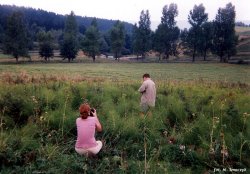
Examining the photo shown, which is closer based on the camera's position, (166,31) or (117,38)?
(166,31)

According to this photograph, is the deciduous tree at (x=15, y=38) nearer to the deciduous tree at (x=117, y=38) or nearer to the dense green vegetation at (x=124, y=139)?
the deciduous tree at (x=117, y=38)

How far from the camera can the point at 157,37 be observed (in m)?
77.7

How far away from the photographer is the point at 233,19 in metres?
68.2

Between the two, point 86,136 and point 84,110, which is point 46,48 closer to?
point 84,110

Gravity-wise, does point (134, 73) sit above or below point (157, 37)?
below

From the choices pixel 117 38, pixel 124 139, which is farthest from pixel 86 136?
pixel 117 38

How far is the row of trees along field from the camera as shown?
6824cm

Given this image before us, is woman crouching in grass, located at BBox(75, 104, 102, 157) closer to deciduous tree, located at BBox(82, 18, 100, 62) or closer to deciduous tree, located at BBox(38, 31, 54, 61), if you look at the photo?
deciduous tree, located at BBox(38, 31, 54, 61)

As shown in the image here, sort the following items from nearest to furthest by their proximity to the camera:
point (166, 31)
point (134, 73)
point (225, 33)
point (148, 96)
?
1. point (148, 96)
2. point (134, 73)
3. point (225, 33)
4. point (166, 31)

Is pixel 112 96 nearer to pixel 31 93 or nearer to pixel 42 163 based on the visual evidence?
pixel 31 93

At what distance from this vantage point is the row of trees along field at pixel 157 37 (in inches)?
2687

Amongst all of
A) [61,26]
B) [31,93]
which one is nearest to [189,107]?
[31,93]

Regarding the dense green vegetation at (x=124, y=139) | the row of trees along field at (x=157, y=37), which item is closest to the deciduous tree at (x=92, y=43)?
the row of trees along field at (x=157, y=37)

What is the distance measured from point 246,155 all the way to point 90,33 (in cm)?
7633
